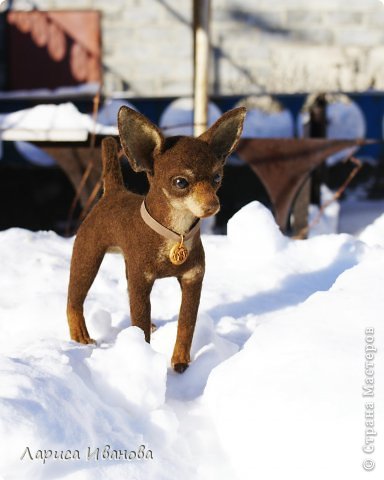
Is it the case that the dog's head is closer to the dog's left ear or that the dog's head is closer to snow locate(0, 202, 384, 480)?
the dog's left ear

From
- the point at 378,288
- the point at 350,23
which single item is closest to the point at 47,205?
the point at 350,23

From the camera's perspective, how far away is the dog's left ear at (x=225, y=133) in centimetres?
197

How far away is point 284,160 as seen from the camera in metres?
4.49

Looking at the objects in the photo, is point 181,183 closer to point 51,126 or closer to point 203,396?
point 203,396

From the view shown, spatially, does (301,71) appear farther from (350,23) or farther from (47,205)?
(47,205)

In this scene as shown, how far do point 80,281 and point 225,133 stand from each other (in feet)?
2.50

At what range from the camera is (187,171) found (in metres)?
1.85

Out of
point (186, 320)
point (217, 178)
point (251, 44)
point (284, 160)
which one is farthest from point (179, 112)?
point (217, 178)

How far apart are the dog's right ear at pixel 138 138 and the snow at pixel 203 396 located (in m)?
0.53

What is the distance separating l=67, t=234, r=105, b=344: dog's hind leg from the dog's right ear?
16.0 inches

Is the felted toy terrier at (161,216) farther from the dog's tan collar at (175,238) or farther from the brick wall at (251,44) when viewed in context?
the brick wall at (251,44)

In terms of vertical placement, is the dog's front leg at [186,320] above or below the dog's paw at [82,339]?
above

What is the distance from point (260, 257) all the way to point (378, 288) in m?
1.20

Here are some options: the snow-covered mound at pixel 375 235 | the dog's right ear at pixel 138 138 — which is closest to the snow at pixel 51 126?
the snow-covered mound at pixel 375 235
